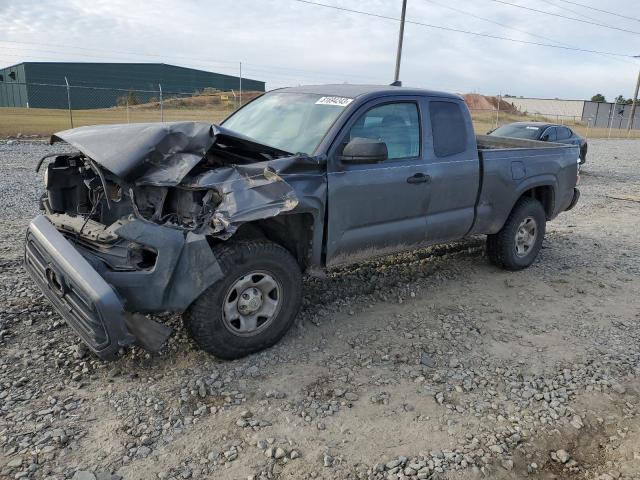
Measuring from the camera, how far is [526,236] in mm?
6156

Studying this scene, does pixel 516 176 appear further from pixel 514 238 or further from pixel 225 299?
pixel 225 299

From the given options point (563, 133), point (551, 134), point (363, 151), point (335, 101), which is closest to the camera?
point (363, 151)

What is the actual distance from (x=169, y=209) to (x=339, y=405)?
1.77 m

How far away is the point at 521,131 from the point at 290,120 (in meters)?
10.5

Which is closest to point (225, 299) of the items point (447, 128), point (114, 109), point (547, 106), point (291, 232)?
point (291, 232)

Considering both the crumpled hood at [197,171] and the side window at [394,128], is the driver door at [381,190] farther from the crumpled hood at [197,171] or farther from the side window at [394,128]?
the crumpled hood at [197,171]

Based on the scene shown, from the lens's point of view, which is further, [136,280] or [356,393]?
[356,393]

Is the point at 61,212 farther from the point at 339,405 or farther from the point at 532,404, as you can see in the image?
the point at 532,404

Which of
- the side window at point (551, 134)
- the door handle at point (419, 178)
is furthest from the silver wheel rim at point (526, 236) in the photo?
the side window at point (551, 134)

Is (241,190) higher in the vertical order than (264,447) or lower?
higher

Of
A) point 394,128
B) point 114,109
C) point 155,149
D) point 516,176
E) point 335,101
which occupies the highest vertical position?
point 335,101

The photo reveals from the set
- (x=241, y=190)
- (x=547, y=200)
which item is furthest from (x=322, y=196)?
(x=547, y=200)

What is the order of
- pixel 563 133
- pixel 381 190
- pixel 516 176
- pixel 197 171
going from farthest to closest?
pixel 563 133 → pixel 516 176 → pixel 381 190 → pixel 197 171

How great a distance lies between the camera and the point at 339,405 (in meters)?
3.39
